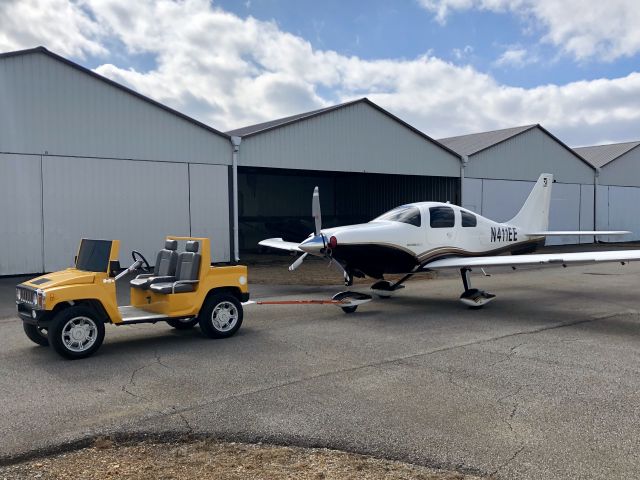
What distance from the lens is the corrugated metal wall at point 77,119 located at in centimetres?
1569

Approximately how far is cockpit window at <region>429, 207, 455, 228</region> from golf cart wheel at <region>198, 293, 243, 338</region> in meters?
5.12

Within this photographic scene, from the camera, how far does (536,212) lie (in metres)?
14.8

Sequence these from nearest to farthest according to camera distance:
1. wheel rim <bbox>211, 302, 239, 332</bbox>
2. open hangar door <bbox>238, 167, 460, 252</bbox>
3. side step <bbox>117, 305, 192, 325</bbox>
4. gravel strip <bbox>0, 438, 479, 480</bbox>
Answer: gravel strip <bbox>0, 438, 479, 480</bbox>, side step <bbox>117, 305, 192, 325</bbox>, wheel rim <bbox>211, 302, 239, 332</bbox>, open hangar door <bbox>238, 167, 460, 252</bbox>

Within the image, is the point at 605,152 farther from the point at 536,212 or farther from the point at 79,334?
the point at 79,334

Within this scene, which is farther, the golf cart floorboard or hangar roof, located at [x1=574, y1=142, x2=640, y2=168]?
hangar roof, located at [x1=574, y1=142, x2=640, y2=168]

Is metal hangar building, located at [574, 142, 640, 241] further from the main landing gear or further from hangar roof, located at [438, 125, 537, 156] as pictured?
the main landing gear

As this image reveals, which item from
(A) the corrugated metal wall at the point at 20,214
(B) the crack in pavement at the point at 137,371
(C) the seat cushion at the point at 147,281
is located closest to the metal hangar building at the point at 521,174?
(A) the corrugated metal wall at the point at 20,214

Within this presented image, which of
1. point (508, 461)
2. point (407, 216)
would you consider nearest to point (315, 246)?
point (407, 216)

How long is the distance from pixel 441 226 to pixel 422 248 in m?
0.77

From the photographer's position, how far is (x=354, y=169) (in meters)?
22.8

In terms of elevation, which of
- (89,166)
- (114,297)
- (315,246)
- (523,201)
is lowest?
(114,297)

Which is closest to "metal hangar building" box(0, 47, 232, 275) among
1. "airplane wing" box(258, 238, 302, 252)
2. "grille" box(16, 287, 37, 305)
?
"airplane wing" box(258, 238, 302, 252)

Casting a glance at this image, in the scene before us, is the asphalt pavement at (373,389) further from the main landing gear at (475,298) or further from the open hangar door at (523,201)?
the open hangar door at (523,201)

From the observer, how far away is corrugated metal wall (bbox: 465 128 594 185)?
27500 mm
